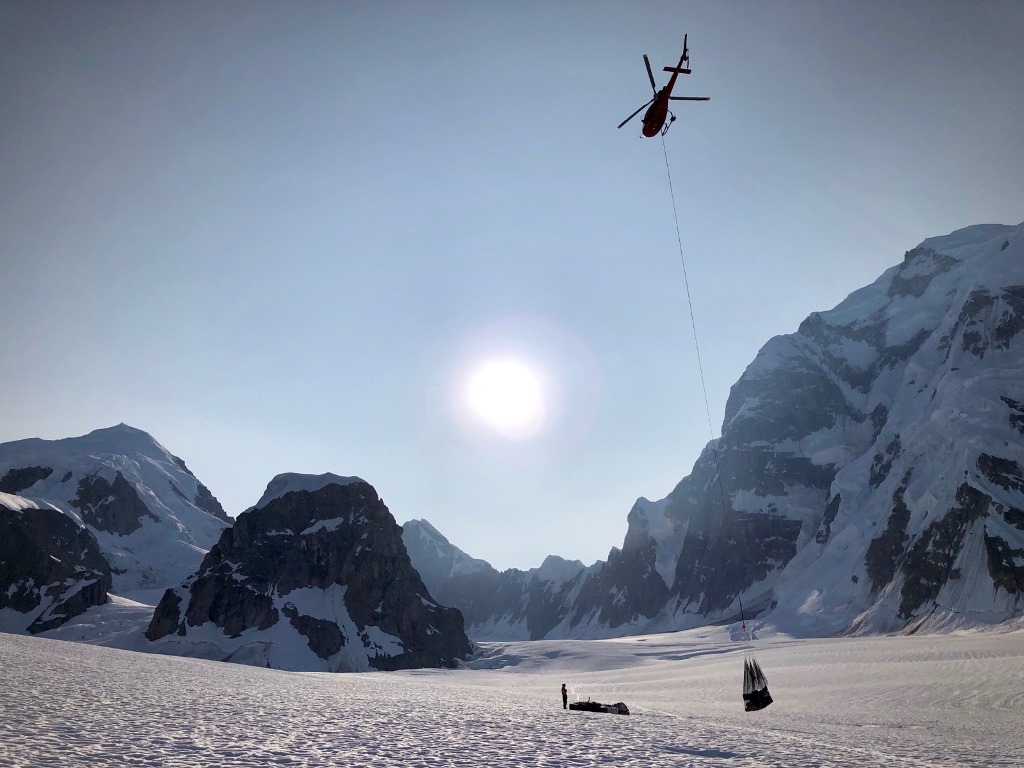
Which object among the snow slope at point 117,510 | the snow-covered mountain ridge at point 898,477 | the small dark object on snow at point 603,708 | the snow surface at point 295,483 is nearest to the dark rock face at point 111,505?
the snow slope at point 117,510

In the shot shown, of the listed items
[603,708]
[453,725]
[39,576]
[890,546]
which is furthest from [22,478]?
[890,546]

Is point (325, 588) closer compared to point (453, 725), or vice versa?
point (453, 725)

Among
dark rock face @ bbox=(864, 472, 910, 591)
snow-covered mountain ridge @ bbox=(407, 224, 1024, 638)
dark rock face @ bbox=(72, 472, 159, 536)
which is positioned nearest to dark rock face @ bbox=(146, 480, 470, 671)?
snow-covered mountain ridge @ bbox=(407, 224, 1024, 638)

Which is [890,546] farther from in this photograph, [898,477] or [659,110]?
[659,110]

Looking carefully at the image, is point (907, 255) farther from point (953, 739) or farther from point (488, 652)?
point (953, 739)

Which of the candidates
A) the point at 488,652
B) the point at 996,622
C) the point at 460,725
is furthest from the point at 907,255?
the point at 460,725
